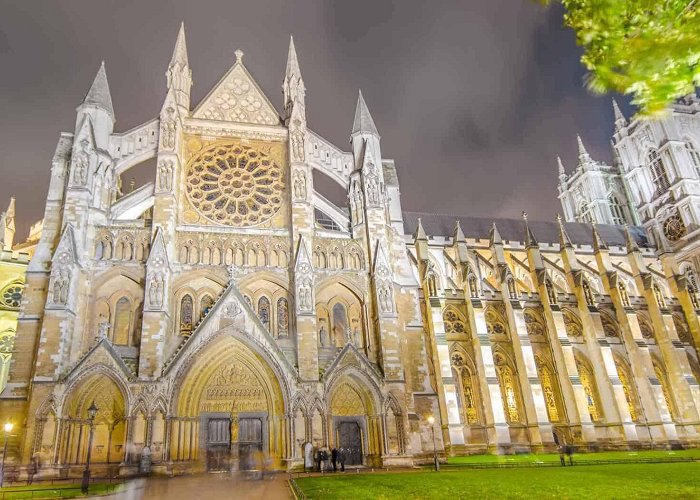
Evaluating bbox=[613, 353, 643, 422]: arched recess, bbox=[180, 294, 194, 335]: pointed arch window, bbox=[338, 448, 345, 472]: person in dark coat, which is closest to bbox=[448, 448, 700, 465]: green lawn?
bbox=[338, 448, 345, 472]: person in dark coat

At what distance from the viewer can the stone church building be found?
20.6 meters

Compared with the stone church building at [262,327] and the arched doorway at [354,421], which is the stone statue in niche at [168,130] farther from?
the arched doorway at [354,421]

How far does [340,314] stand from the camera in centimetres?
2550

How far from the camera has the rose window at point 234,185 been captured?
26.1 m

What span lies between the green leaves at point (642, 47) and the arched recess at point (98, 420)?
20.3 meters

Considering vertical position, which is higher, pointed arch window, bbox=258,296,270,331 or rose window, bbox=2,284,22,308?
rose window, bbox=2,284,22,308

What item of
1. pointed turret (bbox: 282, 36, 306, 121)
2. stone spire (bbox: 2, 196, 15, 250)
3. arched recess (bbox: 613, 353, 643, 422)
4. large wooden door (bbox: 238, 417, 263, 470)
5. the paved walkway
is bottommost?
the paved walkway

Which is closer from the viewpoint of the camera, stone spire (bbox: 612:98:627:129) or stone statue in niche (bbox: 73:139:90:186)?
stone statue in niche (bbox: 73:139:90:186)

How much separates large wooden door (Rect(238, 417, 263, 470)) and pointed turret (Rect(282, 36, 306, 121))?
1636 centimetres

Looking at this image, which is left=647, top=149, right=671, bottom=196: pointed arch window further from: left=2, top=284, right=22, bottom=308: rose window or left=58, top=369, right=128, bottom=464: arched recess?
left=2, top=284, right=22, bottom=308: rose window

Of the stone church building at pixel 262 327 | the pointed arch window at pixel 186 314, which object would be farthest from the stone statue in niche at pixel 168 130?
the pointed arch window at pixel 186 314

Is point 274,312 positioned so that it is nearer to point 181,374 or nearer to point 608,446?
point 181,374

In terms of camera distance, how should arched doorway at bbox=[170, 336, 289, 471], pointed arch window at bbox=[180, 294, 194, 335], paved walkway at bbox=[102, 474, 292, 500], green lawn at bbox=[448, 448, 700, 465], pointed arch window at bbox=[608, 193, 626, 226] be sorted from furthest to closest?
pointed arch window at bbox=[608, 193, 626, 226], pointed arch window at bbox=[180, 294, 194, 335], green lawn at bbox=[448, 448, 700, 465], arched doorway at bbox=[170, 336, 289, 471], paved walkway at bbox=[102, 474, 292, 500]

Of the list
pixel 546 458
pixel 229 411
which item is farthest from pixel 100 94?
pixel 546 458
